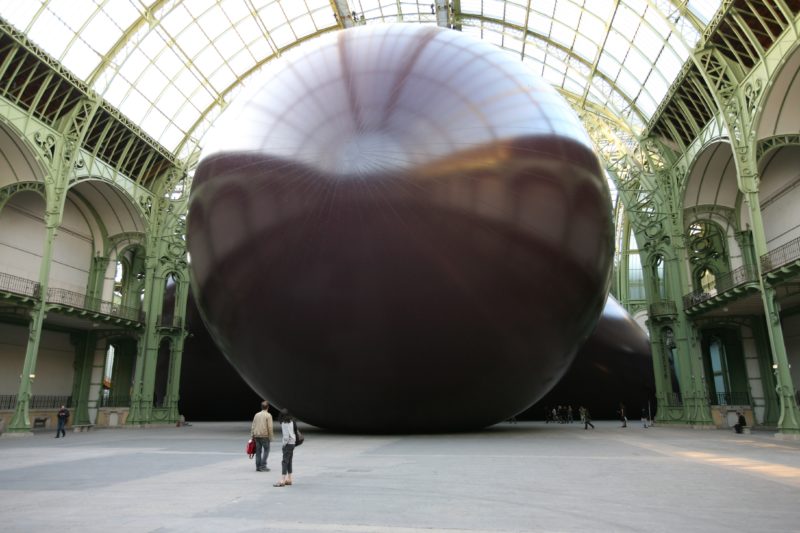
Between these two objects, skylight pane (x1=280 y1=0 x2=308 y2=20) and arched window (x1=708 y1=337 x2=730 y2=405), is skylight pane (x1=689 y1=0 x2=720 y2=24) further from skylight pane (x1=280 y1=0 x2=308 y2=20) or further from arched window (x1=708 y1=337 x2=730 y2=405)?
skylight pane (x1=280 y1=0 x2=308 y2=20)

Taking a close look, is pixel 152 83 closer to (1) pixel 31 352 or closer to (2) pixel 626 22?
(1) pixel 31 352

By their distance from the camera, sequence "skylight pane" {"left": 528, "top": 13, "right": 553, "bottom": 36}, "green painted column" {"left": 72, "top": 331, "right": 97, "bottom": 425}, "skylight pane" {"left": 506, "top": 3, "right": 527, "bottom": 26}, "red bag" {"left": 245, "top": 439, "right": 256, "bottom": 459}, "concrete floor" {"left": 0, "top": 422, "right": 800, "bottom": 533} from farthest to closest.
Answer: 1. "skylight pane" {"left": 506, "top": 3, "right": 527, "bottom": 26}
2. "skylight pane" {"left": 528, "top": 13, "right": 553, "bottom": 36}
3. "green painted column" {"left": 72, "top": 331, "right": 97, "bottom": 425}
4. "red bag" {"left": 245, "top": 439, "right": 256, "bottom": 459}
5. "concrete floor" {"left": 0, "top": 422, "right": 800, "bottom": 533}

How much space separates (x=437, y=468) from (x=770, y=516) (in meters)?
4.14

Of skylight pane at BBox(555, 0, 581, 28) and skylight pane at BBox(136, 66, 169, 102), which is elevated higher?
skylight pane at BBox(555, 0, 581, 28)

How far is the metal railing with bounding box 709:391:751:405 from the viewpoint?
908 inches

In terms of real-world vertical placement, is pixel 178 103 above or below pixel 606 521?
above

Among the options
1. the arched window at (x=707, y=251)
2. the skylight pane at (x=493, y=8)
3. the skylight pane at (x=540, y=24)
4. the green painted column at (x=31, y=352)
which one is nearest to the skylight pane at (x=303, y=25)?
the skylight pane at (x=493, y=8)

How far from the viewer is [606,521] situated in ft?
15.2

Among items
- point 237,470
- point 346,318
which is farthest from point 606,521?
point 346,318

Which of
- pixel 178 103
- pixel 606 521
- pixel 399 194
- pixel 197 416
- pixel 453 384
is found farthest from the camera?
pixel 178 103

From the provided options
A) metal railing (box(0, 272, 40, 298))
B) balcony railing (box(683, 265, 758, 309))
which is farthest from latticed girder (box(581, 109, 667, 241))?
metal railing (box(0, 272, 40, 298))

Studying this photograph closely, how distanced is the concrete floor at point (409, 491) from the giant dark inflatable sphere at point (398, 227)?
5.62ft

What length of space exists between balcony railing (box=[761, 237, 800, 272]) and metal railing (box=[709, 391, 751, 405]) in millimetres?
5847

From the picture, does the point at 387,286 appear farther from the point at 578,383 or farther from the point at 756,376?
the point at 756,376
